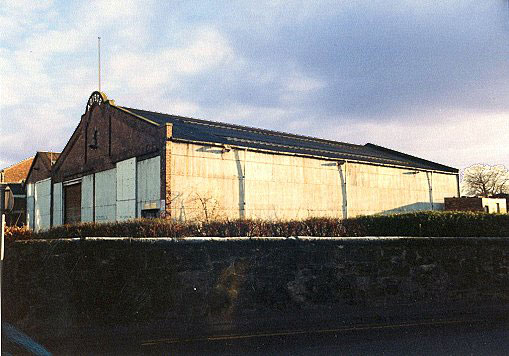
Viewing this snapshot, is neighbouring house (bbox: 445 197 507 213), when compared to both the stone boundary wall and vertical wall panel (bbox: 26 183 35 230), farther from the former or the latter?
vertical wall panel (bbox: 26 183 35 230)

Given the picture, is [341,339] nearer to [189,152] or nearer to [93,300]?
[93,300]

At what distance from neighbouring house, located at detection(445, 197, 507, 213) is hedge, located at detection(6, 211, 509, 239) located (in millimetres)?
18849

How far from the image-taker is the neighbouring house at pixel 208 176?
22969 millimetres

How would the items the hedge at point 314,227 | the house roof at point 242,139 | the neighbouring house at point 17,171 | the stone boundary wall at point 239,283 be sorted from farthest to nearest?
1. the neighbouring house at point 17,171
2. the house roof at point 242,139
3. the hedge at point 314,227
4. the stone boundary wall at point 239,283

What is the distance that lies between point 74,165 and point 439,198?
90.6 ft

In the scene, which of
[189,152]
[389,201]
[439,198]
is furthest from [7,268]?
[439,198]

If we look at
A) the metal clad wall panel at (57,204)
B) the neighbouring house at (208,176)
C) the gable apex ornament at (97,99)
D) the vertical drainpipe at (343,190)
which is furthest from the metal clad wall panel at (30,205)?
the vertical drainpipe at (343,190)

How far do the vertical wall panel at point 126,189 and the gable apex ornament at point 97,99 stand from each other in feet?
17.9

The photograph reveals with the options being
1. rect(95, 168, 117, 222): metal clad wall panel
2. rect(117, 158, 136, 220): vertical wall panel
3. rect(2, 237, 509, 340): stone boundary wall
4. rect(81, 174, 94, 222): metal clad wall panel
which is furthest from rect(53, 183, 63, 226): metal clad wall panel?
rect(2, 237, 509, 340): stone boundary wall

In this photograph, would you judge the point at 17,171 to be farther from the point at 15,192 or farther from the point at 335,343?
the point at 335,343

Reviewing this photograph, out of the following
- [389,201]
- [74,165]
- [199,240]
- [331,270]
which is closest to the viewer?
[199,240]

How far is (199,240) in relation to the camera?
10695mm

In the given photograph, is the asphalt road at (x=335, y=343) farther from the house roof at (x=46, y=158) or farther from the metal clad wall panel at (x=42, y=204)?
the house roof at (x=46, y=158)

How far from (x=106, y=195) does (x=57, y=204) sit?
9.84 meters
